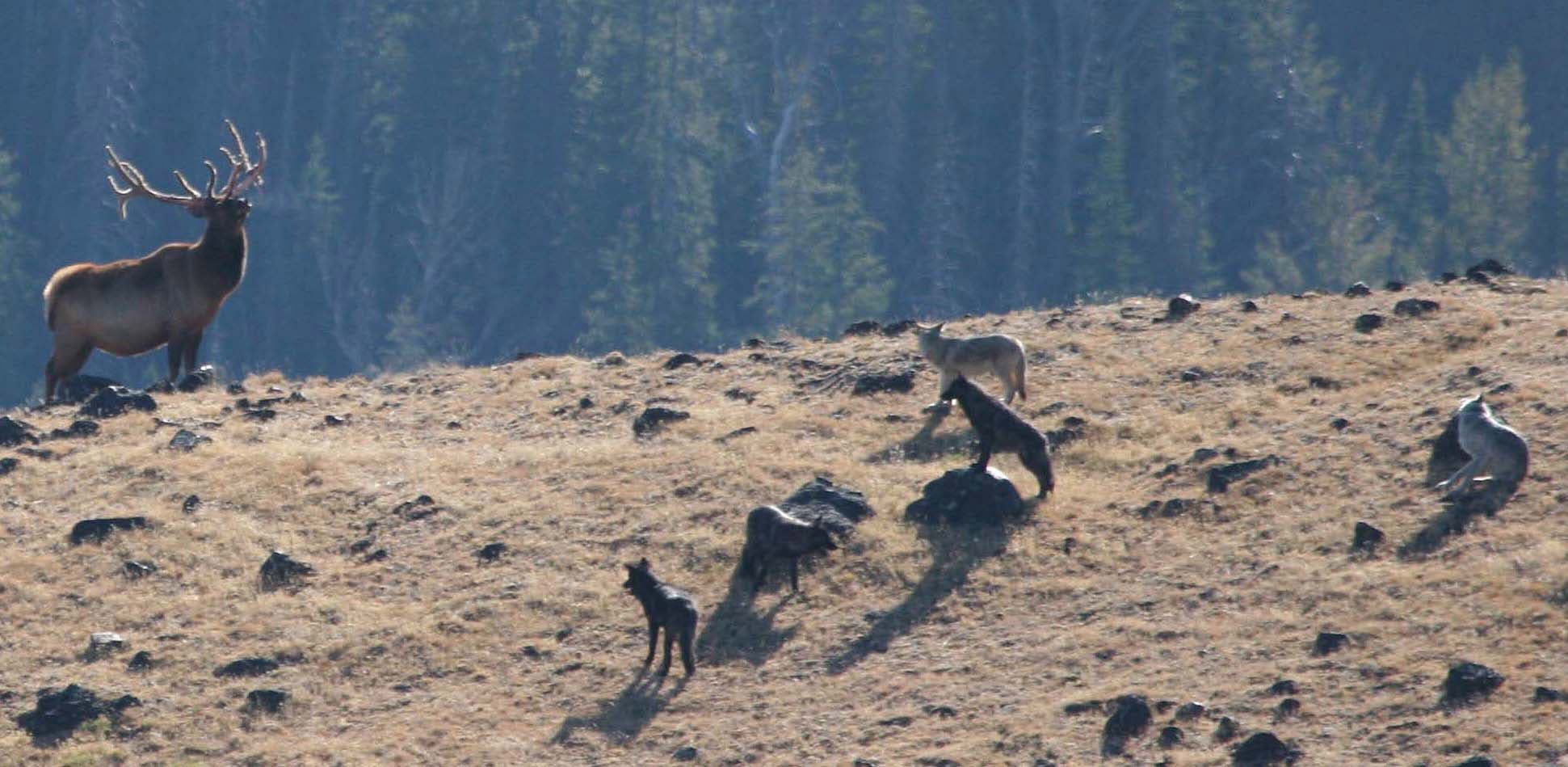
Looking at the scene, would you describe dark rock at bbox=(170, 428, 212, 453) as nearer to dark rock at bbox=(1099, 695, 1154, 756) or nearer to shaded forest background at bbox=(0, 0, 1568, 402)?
dark rock at bbox=(1099, 695, 1154, 756)

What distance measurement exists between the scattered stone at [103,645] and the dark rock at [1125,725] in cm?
818

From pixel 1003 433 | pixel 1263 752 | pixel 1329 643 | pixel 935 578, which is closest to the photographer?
pixel 1263 752

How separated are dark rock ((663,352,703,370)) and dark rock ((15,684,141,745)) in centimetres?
928

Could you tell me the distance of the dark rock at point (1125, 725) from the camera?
15.2 metres

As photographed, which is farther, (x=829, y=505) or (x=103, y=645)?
(x=829, y=505)

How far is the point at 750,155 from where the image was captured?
81.5m

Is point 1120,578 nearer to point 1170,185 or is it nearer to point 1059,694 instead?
point 1059,694

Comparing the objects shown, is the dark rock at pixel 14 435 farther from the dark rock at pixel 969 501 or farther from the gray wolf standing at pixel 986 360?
the dark rock at pixel 969 501

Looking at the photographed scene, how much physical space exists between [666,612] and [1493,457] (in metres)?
6.93

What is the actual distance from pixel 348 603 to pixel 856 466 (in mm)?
4896

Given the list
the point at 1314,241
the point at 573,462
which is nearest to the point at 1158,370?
the point at 573,462

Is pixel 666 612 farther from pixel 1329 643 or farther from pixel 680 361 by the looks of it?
pixel 680 361

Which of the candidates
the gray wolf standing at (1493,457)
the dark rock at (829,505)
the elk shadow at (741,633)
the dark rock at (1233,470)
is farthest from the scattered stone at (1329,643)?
the dark rock at (829,505)

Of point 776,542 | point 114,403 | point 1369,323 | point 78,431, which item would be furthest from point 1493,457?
point 114,403
